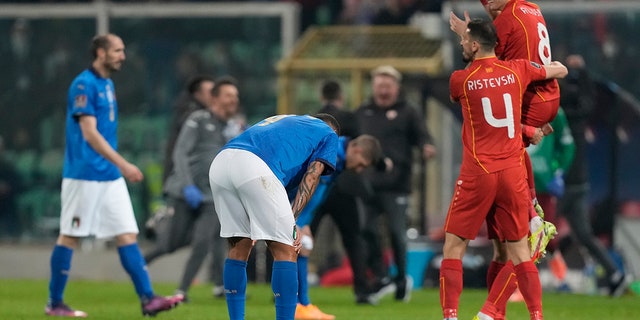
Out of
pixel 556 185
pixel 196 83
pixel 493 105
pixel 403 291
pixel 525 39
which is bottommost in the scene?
pixel 403 291

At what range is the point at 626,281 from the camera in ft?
51.3

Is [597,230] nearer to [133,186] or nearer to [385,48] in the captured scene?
[385,48]

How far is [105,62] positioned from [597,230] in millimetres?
7404

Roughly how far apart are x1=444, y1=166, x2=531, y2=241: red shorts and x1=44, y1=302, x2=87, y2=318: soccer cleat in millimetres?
3509

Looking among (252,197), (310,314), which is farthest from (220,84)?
(252,197)

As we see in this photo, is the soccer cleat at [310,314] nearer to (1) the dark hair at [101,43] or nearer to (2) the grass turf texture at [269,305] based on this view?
(2) the grass turf texture at [269,305]

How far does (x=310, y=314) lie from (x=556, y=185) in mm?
4253

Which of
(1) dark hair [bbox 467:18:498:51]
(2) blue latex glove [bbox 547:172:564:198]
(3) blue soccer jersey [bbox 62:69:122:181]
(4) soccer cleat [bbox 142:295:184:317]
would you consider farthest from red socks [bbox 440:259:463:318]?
(2) blue latex glove [bbox 547:172:564:198]

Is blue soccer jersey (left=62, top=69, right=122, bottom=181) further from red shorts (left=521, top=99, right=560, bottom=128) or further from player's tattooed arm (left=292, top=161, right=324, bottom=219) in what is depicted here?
red shorts (left=521, top=99, right=560, bottom=128)

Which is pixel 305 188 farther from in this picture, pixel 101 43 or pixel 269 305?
pixel 269 305

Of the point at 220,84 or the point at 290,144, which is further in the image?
the point at 220,84

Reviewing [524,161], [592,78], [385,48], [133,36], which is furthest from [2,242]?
[524,161]

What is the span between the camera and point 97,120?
11.6 m

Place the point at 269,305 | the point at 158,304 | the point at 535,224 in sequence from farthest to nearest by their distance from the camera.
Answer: the point at 269,305
the point at 158,304
the point at 535,224
